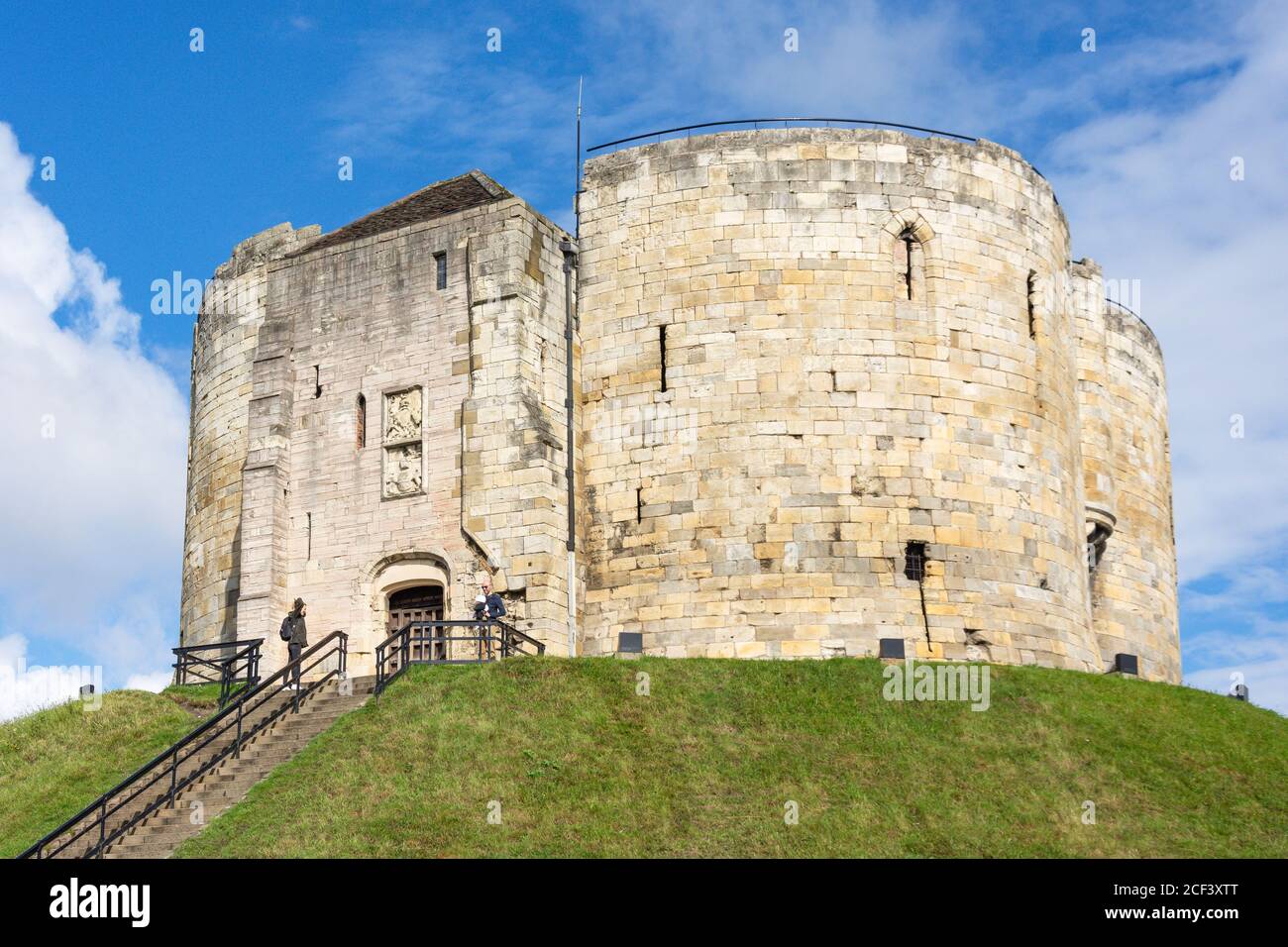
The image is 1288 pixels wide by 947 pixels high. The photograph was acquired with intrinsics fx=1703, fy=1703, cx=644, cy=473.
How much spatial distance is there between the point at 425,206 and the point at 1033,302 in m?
11.2

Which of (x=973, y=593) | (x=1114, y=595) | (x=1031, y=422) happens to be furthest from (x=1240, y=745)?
(x=1114, y=595)

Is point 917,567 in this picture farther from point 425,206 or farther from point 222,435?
point 222,435

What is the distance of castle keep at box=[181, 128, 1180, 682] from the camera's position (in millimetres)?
27688

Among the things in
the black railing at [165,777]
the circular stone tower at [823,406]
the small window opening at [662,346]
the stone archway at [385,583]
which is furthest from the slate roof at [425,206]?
the black railing at [165,777]

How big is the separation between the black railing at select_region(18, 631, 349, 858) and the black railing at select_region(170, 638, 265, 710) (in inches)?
36.0

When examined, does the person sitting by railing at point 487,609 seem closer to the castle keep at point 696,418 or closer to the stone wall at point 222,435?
the castle keep at point 696,418

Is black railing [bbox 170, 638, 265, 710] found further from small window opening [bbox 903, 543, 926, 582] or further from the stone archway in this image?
small window opening [bbox 903, 543, 926, 582]

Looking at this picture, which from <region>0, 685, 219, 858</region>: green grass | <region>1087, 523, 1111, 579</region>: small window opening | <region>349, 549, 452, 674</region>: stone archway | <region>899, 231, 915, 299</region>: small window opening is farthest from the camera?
<region>1087, 523, 1111, 579</region>: small window opening

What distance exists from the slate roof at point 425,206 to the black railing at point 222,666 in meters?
7.57

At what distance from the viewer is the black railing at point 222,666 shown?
84.6 feet

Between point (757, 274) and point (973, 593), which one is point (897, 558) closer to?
point (973, 593)

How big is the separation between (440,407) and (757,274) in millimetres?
5843

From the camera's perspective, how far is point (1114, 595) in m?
34.0

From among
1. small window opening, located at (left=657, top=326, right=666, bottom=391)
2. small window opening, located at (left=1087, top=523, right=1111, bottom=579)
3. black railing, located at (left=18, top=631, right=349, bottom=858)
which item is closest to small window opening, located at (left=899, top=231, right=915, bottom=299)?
small window opening, located at (left=657, top=326, right=666, bottom=391)
